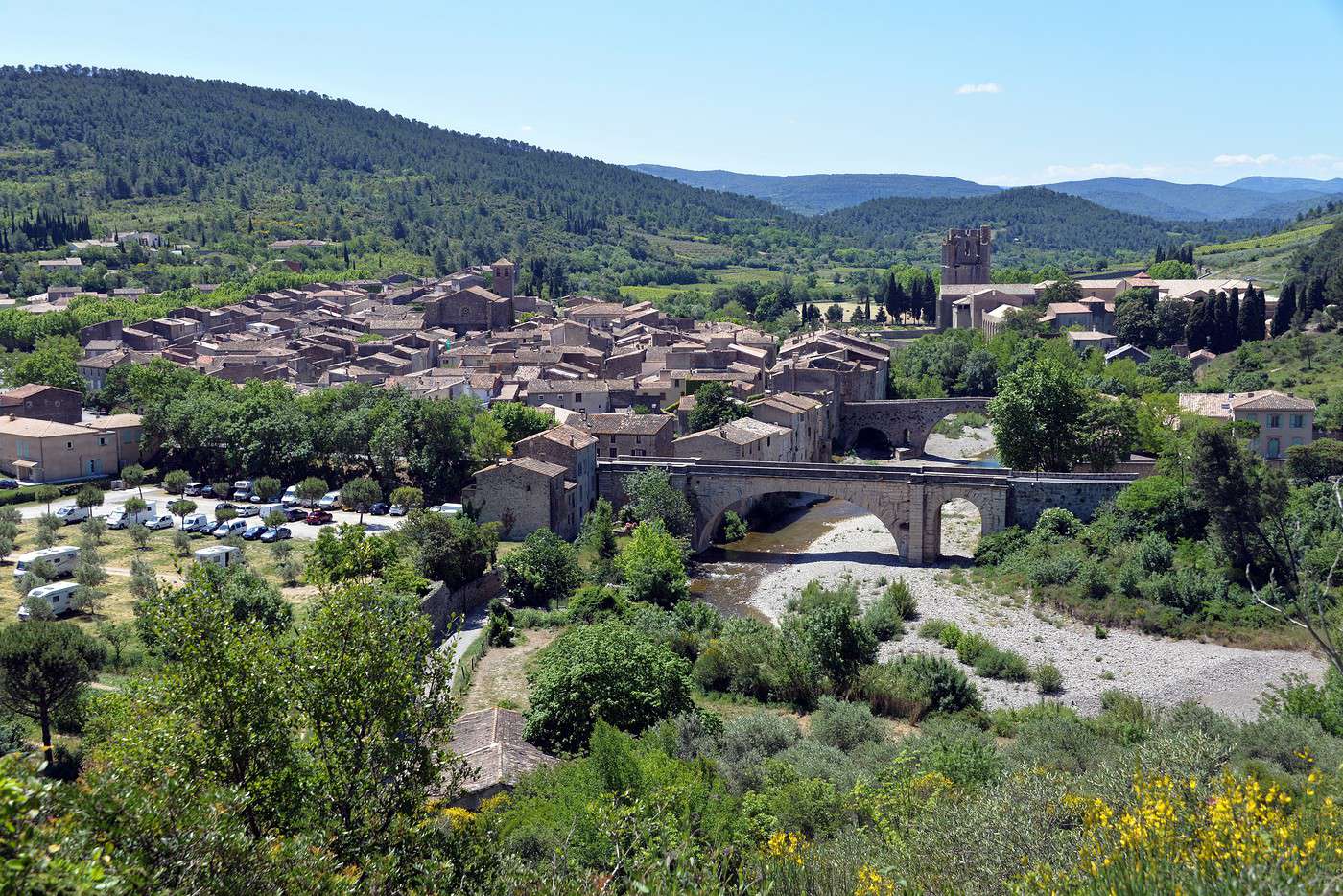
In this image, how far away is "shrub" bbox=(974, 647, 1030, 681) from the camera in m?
28.3

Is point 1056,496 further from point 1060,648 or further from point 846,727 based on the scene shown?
point 846,727

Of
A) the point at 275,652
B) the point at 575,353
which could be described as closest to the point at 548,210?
the point at 575,353

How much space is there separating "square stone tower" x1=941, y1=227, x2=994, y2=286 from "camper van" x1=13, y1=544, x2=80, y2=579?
75.5 meters

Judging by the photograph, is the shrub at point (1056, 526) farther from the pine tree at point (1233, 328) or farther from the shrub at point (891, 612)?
the pine tree at point (1233, 328)

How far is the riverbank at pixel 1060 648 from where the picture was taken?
2698cm

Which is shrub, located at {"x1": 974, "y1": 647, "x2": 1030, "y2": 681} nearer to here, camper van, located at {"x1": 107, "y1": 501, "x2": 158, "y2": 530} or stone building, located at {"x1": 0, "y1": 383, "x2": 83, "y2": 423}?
camper van, located at {"x1": 107, "y1": 501, "x2": 158, "y2": 530}

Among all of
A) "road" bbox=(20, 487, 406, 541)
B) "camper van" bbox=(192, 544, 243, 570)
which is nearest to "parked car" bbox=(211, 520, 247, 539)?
"road" bbox=(20, 487, 406, 541)

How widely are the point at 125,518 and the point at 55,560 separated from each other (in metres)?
6.75

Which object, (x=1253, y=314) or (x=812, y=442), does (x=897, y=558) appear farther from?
(x=1253, y=314)

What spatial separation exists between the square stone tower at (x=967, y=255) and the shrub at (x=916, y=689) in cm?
7410

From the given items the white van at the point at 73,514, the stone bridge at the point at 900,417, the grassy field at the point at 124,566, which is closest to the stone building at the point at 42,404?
the white van at the point at 73,514

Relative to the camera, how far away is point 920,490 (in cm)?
3866

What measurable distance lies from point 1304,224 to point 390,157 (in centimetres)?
11564

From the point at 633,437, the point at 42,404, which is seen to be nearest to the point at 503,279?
the point at 42,404
